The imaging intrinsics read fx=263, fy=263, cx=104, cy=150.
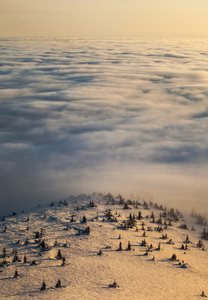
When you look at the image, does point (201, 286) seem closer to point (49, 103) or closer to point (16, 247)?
point (16, 247)

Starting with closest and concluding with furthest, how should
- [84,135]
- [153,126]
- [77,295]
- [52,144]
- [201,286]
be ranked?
[77,295]
[201,286]
[52,144]
[84,135]
[153,126]

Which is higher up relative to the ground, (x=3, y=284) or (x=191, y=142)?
(x=191, y=142)

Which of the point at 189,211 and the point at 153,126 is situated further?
the point at 153,126

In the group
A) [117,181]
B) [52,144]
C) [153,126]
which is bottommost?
[117,181]

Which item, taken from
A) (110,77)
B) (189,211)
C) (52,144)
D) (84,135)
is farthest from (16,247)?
(110,77)

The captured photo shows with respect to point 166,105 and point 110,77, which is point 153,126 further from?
point 110,77

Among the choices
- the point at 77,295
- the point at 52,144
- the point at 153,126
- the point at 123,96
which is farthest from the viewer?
the point at 123,96
